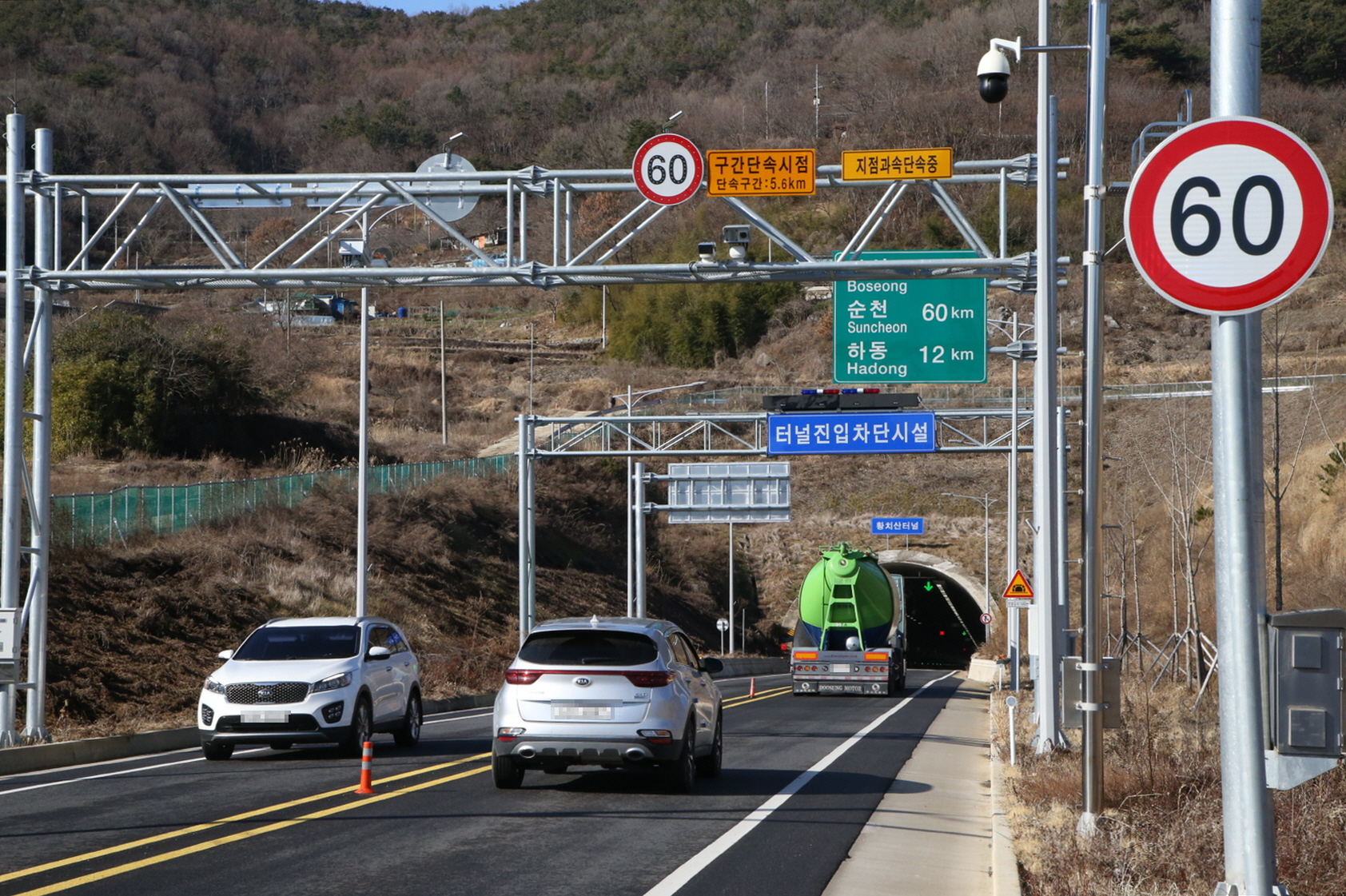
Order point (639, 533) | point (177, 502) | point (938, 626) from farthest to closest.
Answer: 1. point (938, 626)
2. point (639, 533)
3. point (177, 502)

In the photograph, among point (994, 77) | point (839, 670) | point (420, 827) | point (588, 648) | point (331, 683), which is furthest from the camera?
point (839, 670)

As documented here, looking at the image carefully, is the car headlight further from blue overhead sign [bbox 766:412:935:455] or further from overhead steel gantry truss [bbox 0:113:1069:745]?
blue overhead sign [bbox 766:412:935:455]

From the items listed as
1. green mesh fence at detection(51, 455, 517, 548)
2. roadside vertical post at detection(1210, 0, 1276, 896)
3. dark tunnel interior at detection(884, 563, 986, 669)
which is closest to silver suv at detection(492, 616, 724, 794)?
roadside vertical post at detection(1210, 0, 1276, 896)

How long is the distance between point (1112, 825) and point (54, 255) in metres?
16.2

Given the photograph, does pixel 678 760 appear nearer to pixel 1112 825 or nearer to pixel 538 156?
pixel 1112 825

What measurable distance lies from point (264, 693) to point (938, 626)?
7573 centimetres

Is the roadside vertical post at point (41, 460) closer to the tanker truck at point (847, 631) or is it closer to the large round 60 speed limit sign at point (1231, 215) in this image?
the large round 60 speed limit sign at point (1231, 215)

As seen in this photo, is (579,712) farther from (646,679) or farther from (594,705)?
(646,679)

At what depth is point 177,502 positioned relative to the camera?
3884 cm

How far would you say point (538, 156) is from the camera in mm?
119250

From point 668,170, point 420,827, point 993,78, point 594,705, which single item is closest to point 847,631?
point 668,170

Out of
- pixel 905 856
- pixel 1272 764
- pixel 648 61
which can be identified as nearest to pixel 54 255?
pixel 905 856

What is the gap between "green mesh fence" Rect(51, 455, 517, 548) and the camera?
33.0m

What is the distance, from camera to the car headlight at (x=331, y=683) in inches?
658
